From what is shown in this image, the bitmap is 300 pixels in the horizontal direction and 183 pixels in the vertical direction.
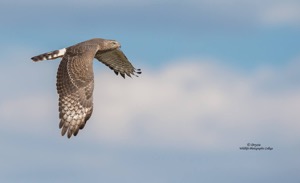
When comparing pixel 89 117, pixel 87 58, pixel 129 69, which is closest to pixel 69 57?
pixel 87 58

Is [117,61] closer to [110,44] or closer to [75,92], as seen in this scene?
[110,44]

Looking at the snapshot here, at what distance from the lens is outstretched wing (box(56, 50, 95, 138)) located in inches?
936

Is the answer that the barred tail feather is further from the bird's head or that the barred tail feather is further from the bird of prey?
the bird's head

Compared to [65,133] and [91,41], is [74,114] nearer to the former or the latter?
[65,133]

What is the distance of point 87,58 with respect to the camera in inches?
1006

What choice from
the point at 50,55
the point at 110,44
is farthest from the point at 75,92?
the point at 110,44

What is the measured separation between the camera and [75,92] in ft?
80.2

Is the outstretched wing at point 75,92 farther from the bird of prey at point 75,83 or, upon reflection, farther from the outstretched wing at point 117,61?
the outstretched wing at point 117,61

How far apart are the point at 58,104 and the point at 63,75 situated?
1.00m

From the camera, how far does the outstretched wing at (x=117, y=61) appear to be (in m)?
29.1

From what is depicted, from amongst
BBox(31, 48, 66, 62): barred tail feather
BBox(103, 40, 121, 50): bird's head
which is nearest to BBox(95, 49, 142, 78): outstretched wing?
BBox(103, 40, 121, 50): bird's head

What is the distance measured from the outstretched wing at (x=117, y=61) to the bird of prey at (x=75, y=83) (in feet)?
5.27

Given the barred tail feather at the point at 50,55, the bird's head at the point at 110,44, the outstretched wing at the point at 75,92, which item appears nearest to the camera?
the outstretched wing at the point at 75,92

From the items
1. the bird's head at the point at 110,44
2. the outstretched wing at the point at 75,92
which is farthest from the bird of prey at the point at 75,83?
the bird's head at the point at 110,44
